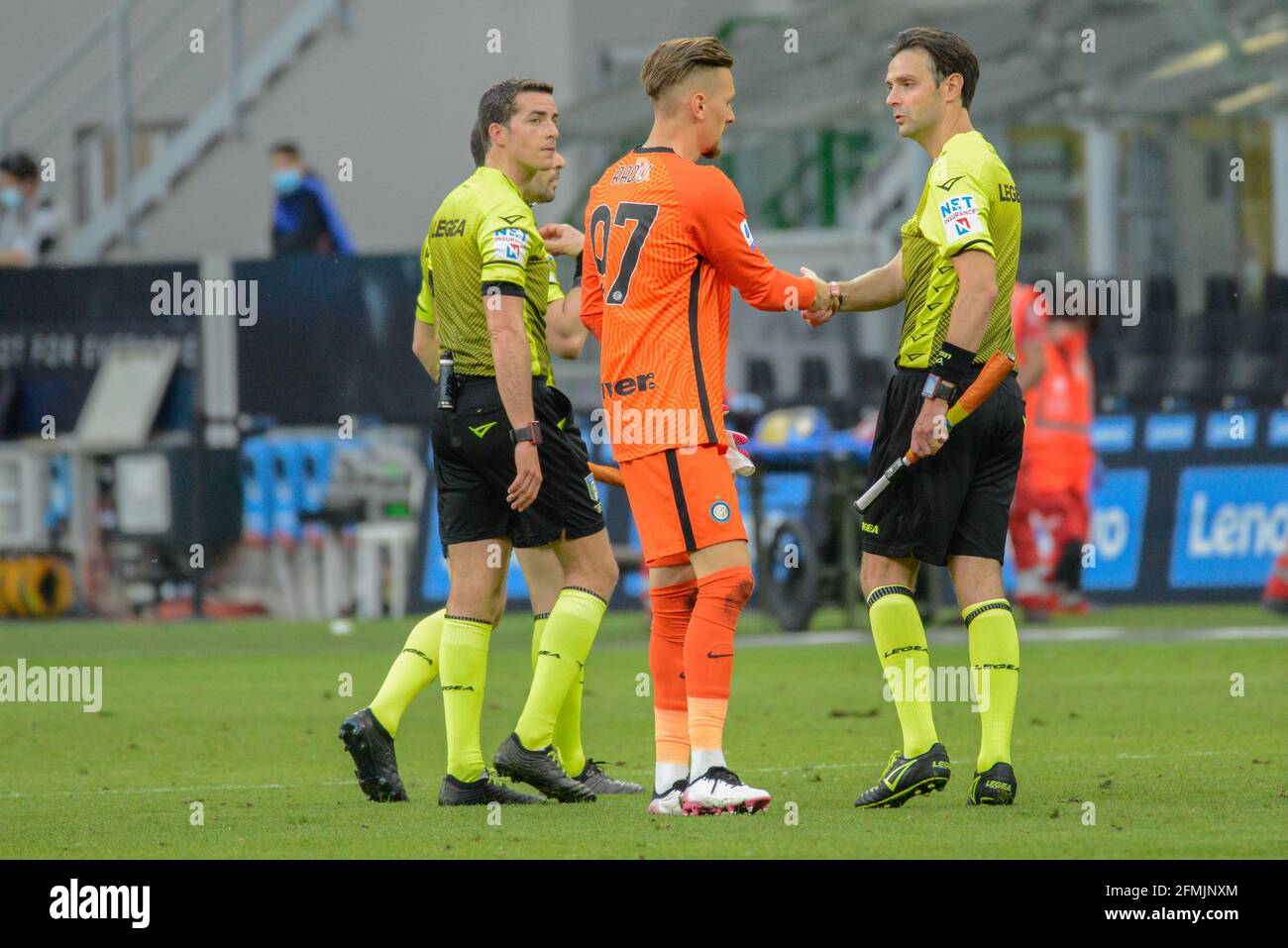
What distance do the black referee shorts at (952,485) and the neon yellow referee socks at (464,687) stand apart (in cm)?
141

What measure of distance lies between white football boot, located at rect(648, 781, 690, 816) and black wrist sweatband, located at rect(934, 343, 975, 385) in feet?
5.12

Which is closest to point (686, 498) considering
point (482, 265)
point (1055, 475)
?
point (482, 265)

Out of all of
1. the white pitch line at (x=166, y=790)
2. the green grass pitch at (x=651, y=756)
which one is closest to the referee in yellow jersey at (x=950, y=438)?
the green grass pitch at (x=651, y=756)

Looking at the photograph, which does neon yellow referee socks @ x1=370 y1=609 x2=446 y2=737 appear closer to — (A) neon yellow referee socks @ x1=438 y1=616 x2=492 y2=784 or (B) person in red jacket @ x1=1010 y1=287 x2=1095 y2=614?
(A) neon yellow referee socks @ x1=438 y1=616 x2=492 y2=784

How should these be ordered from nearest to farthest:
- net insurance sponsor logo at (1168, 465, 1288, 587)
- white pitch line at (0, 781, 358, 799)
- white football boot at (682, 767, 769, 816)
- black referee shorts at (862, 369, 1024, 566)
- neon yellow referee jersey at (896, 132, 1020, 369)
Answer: white football boot at (682, 767, 769, 816), neon yellow referee jersey at (896, 132, 1020, 369), black referee shorts at (862, 369, 1024, 566), white pitch line at (0, 781, 358, 799), net insurance sponsor logo at (1168, 465, 1288, 587)

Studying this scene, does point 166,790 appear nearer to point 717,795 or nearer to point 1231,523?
point 717,795

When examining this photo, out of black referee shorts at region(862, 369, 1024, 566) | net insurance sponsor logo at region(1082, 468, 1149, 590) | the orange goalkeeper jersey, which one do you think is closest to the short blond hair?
the orange goalkeeper jersey

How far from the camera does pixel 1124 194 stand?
24.6 meters

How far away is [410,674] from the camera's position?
8.20m

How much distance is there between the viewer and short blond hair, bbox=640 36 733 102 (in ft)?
24.2

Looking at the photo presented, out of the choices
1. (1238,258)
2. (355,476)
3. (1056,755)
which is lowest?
Result: (1056,755)
